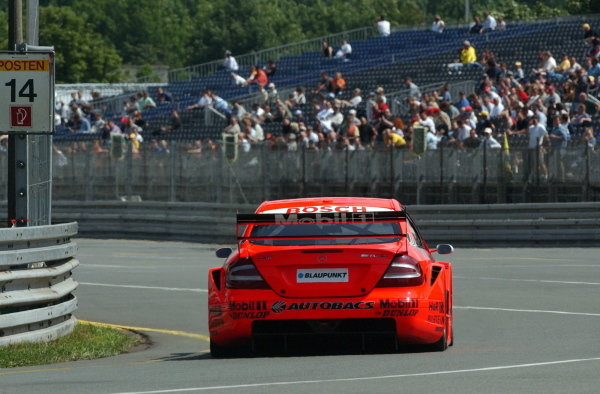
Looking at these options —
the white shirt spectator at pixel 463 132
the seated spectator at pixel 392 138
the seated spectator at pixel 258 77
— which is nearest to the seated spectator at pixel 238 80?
the seated spectator at pixel 258 77

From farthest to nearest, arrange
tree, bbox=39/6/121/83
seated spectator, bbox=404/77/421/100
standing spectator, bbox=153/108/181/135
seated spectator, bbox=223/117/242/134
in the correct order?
tree, bbox=39/6/121/83
standing spectator, bbox=153/108/181/135
seated spectator, bbox=404/77/421/100
seated spectator, bbox=223/117/242/134

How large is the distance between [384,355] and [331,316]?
0.56 metres

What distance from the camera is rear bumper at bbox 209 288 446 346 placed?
1141 cm

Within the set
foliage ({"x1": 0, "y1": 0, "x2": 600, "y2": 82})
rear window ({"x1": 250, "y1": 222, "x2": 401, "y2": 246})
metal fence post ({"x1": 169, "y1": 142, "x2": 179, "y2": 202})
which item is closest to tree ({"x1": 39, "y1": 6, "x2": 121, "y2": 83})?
foliage ({"x1": 0, "y1": 0, "x2": 600, "y2": 82})

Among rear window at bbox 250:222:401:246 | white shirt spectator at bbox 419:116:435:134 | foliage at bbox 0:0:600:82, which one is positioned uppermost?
foliage at bbox 0:0:600:82

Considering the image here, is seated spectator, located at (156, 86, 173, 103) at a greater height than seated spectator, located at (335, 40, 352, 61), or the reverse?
seated spectator, located at (335, 40, 352, 61)

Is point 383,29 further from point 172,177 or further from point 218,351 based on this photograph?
point 218,351

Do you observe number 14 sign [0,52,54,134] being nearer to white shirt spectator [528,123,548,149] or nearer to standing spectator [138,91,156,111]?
white shirt spectator [528,123,548,149]

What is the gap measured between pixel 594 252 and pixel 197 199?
10636 millimetres

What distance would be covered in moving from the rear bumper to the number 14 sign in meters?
3.14

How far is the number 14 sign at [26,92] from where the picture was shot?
1361cm

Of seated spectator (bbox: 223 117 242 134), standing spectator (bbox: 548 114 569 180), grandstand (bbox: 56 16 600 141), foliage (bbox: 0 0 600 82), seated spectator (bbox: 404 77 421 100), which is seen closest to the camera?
standing spectator (bbox: 548 114 569 180)

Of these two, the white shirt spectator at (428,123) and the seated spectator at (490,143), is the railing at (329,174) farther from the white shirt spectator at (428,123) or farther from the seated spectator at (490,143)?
the white shirt spectator at (428,123)

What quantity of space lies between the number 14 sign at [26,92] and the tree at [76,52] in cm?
9528
